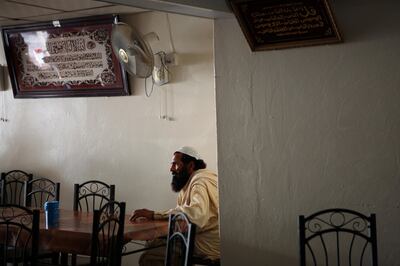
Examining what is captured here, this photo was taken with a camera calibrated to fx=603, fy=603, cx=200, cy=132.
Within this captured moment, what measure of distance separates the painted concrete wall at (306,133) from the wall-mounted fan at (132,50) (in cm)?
106

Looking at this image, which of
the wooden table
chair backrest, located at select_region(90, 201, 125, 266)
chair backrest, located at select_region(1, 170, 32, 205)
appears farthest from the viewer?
chair backrest, located at select_region(1, 170, 32, 205)

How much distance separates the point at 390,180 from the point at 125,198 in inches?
106

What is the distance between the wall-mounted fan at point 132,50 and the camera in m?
4.44

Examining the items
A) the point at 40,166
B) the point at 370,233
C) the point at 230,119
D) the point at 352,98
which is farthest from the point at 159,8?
the point at 40,166

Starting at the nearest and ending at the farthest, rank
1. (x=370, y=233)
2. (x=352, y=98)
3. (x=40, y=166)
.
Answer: (x=370, y=233), (x=352, y=98), (x=40, y=166)

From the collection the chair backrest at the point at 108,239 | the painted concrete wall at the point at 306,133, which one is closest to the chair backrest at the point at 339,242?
the painted concrete wall at the point at 306,133

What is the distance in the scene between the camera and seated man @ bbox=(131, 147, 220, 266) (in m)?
3.95

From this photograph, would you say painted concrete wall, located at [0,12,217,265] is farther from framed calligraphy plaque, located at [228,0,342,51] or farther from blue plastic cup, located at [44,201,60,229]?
framed calligraphy plaque, located at [228,0,342,51]

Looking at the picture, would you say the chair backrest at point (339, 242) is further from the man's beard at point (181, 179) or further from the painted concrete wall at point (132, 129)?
the painted concrete wall at point (132, 129)

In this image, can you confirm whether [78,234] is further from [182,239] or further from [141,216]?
[182,239]

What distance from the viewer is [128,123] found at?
17.0 feet

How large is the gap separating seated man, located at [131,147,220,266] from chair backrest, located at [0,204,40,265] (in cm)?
72

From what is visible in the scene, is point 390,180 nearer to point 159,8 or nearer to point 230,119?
point 230,119

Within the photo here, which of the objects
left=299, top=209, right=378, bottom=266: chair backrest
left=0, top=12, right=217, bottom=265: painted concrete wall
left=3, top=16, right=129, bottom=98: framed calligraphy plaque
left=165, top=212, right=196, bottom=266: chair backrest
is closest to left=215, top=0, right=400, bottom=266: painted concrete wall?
left=299, top=209, right=378, bottom=266: chair backrest
